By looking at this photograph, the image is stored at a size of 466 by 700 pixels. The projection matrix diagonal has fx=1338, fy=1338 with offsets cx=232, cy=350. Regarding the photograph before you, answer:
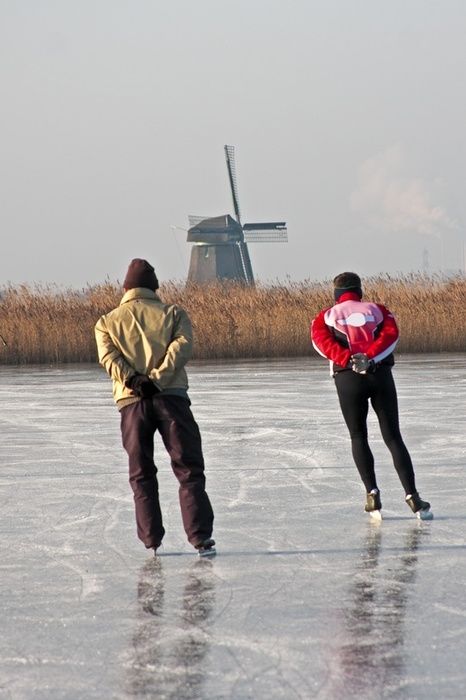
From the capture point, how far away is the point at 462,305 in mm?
29516

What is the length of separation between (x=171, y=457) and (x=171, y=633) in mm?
1968

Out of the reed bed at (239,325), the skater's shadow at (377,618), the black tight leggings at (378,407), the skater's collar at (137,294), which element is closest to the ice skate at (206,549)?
the skater's shadow at (377,618)

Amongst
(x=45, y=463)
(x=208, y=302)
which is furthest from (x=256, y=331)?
(x=45, y=463)

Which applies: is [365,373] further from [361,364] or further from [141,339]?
[141,339]

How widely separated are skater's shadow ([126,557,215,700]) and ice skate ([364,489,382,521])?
1.57m

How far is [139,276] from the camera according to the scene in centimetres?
743

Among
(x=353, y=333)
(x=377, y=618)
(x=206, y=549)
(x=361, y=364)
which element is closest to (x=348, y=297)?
(x=353, y=333)

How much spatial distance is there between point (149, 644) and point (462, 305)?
81.8ft

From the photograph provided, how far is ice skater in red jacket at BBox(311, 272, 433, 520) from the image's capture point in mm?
8250

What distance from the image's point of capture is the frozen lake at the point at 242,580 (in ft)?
15.7

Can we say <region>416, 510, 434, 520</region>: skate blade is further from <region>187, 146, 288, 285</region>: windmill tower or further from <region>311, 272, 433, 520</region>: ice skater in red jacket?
<region>187, 146, 288, 285</region>: windmill tower

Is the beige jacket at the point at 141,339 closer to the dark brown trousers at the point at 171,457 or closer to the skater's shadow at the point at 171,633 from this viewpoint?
the dark brown trousers at the point at 171,457

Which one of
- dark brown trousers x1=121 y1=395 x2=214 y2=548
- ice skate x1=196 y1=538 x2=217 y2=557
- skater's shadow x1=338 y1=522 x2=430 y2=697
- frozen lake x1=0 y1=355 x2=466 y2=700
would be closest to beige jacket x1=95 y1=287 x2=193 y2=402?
dark brown trousers x1=121 y1=395 x2=214 y2=548

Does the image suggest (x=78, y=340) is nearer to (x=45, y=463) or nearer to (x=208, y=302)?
(x=208, y=302)
